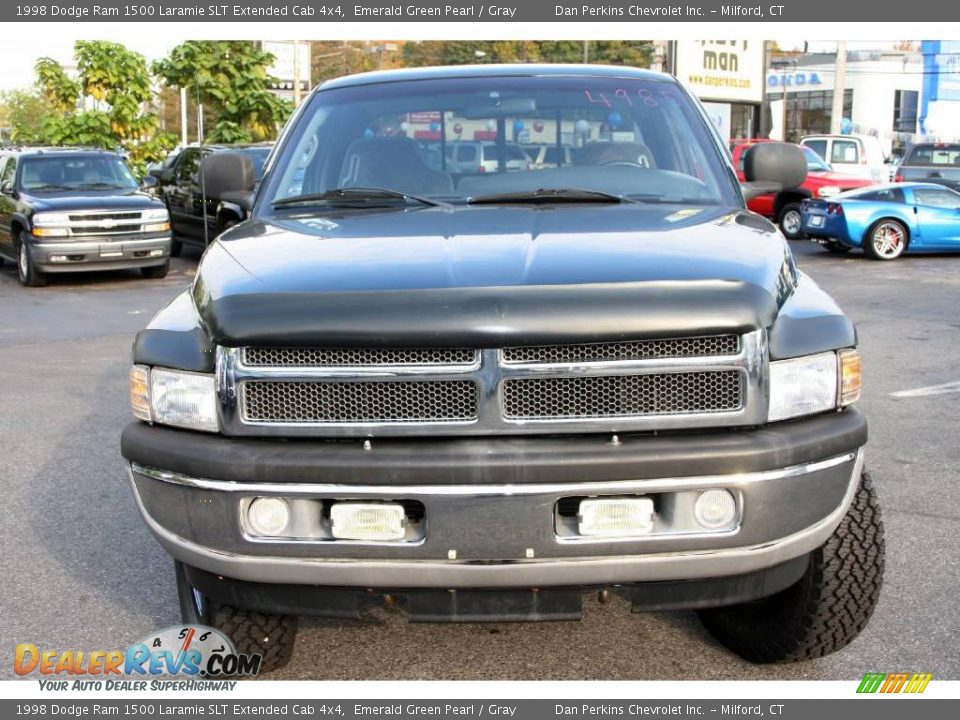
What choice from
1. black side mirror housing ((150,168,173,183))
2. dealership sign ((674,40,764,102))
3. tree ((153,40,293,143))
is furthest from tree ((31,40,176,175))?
dealership sign ((674,40,764,102))

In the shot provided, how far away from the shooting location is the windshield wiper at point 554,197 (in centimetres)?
407

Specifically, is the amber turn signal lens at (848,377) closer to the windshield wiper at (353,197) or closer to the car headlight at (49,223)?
the windshield wiper at (353,197)

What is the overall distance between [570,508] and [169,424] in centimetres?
110

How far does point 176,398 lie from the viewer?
3.21 m

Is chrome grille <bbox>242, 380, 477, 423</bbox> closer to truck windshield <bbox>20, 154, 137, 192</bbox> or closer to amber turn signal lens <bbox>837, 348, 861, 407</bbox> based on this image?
amber turn signal lens <bbox>837, 348, 861, 407</bbox>

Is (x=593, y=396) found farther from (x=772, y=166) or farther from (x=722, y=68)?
(x=722, y=68)

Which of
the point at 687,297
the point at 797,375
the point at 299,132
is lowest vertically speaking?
the point at 797,375

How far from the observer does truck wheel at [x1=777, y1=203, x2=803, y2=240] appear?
2269 centimetres

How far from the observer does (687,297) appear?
2996 millimetres

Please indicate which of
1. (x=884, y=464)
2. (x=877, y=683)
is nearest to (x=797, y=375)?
(x=877, y=683)

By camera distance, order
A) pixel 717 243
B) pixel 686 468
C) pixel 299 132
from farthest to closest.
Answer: pixel 299 132 < pixel 717 243 < pixel 686 468

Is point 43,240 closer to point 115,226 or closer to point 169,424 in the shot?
point 115,226

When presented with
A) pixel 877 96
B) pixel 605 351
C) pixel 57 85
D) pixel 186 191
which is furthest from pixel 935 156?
pixel 877 96

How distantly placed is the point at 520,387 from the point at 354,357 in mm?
421
